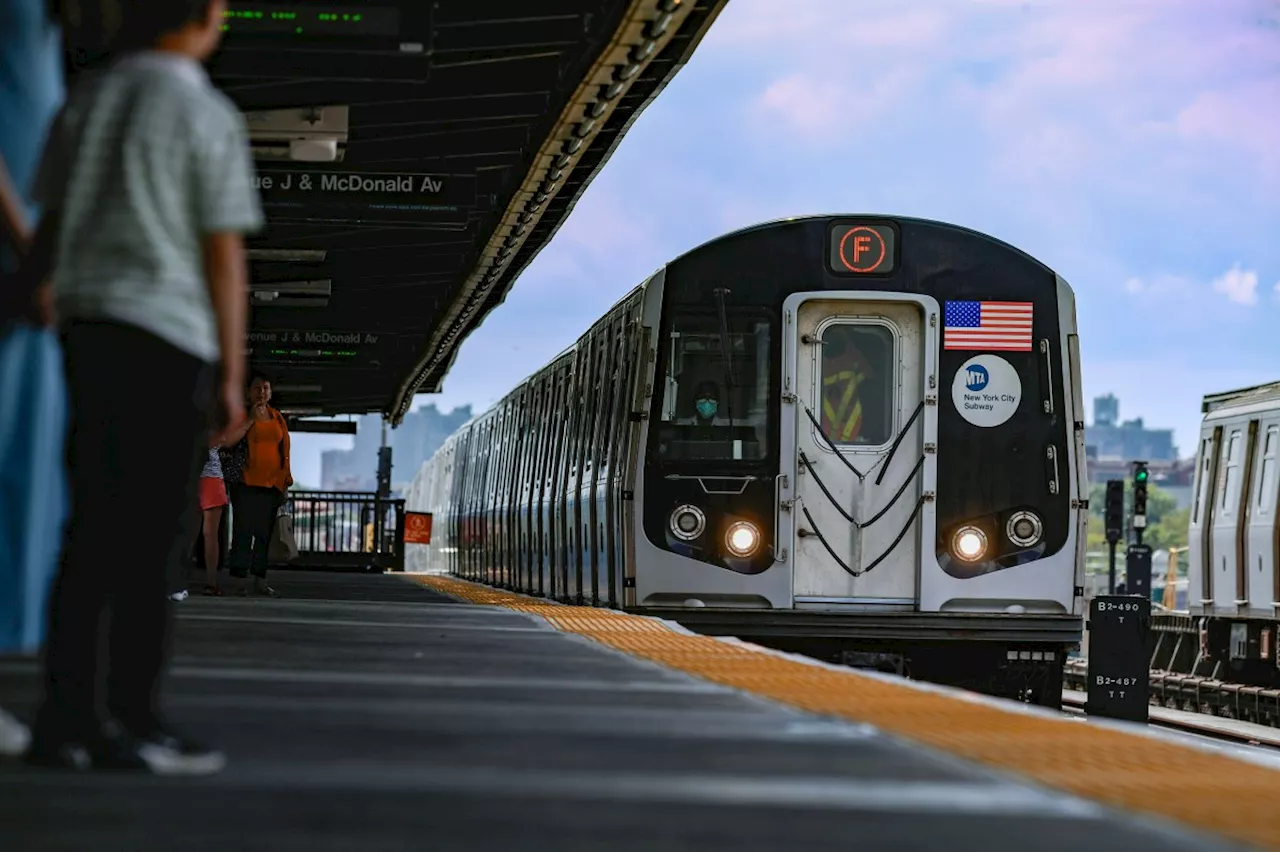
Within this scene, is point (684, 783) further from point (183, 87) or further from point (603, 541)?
point (603, 541)

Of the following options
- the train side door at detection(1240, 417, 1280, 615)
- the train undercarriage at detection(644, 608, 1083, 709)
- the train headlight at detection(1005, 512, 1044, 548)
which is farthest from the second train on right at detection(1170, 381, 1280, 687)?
the train headlight at detection(1005, 512, 1044, 548)

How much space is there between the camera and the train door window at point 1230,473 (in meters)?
22.4

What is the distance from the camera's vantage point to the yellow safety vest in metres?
13.0

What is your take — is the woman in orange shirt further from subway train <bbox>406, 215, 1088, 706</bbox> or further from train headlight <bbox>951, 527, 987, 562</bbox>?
train headlight <bbox>951, 527, 987, 562</bbox>

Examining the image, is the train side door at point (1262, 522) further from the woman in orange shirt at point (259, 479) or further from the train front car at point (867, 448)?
the woman in orange shirt at point (259, 479)

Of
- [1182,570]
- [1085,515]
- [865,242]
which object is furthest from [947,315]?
[1182,570]

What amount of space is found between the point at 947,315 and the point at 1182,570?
7170 inches

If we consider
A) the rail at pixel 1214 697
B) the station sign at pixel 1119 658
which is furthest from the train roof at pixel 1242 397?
the station sign at pixel 1119 658

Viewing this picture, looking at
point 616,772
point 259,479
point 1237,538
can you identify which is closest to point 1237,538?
point 1237,538

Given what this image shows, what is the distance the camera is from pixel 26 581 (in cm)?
558

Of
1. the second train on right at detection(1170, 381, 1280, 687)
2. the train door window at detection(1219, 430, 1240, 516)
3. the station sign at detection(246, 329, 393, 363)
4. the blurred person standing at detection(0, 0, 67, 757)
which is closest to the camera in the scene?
the blurred person standing at detection(0, 0, 67, 757)

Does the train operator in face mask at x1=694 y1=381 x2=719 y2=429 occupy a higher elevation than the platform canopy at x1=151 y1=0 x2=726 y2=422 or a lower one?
lower

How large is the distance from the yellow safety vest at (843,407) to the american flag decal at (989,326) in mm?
654

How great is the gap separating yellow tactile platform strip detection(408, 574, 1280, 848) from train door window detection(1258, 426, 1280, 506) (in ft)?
45.7
